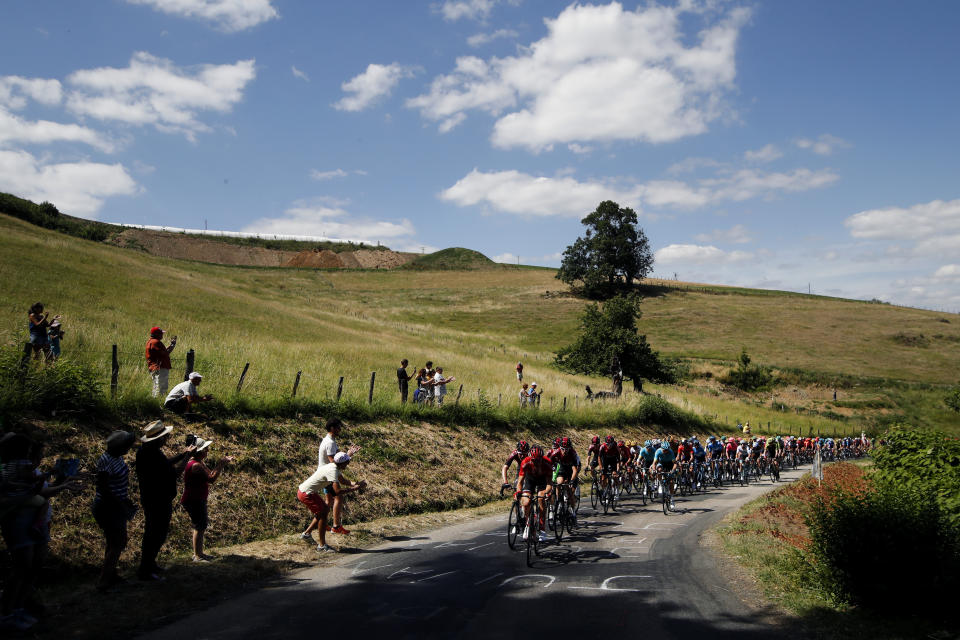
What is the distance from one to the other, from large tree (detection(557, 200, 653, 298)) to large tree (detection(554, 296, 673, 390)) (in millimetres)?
42965

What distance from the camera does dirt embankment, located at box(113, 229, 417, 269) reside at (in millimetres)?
114250

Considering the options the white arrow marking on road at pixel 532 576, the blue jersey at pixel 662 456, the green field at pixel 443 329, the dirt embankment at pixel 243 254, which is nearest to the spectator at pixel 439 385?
the green field at pixel 443 329

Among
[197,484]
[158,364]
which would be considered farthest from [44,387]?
[197,484]

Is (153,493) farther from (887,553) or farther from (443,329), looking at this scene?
(443,329)

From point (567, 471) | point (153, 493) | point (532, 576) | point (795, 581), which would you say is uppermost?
point (153, 493)

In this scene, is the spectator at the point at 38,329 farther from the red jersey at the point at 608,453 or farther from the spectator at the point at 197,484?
the red jersey at the point at 608,453

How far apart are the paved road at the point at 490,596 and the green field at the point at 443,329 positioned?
6729mm

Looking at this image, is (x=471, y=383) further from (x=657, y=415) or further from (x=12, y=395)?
(x=12, y=395)

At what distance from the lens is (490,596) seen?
8.11 metres

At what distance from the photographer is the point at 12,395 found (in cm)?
981

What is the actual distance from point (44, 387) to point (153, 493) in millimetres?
4148

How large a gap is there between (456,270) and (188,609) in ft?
373

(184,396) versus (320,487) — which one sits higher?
(184,396)

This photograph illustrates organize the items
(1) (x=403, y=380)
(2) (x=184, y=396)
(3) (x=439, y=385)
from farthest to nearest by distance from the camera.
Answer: (3) (x=439, y=385), (1) (x=403, y=380), (2) (x=184, y=396)
